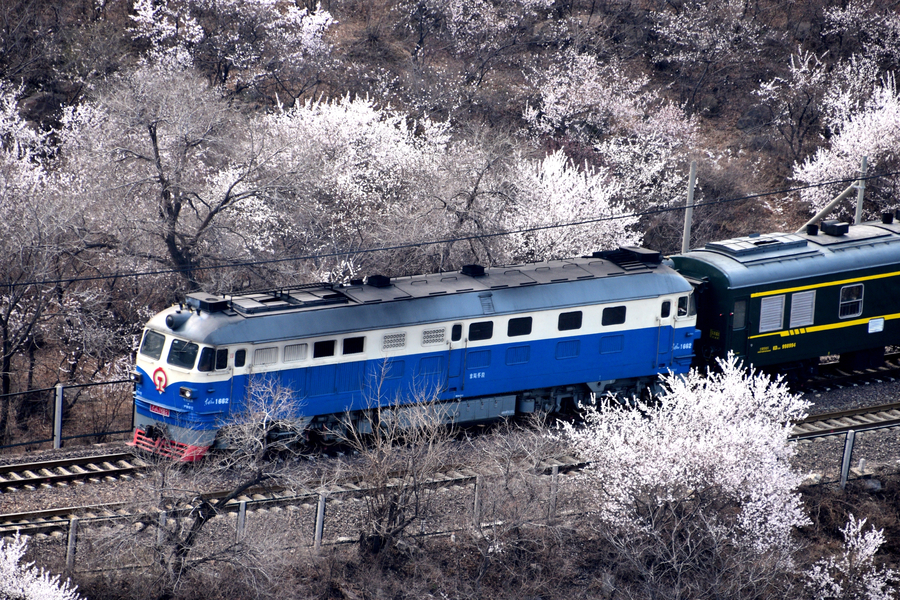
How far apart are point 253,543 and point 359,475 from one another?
2.69 m

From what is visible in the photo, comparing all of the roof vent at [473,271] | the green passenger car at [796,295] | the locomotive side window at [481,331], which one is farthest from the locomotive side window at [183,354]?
the green passenger car at [796,295]

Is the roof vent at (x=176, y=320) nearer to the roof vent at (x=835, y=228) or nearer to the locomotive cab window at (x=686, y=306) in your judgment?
the locomotive cab window at (x=686, y=306)

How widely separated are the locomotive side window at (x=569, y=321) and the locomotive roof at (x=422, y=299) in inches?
9.7

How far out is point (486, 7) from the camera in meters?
50.5

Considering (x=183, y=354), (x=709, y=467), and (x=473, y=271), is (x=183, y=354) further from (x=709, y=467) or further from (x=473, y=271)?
(x=709, y=467)

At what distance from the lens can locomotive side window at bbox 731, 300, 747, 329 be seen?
77.7ft

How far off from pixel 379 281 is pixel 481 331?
7.84 feet

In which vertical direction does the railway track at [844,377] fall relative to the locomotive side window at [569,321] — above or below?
below

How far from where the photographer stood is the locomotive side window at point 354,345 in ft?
65.3

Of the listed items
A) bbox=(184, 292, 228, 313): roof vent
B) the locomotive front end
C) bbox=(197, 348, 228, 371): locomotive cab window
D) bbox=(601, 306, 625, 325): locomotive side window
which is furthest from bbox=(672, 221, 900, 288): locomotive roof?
the locomotive front end

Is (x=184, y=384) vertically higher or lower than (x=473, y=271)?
lower

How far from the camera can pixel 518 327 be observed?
21.4m

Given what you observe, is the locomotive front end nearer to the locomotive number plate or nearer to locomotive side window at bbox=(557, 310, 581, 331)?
the locomotive number plate

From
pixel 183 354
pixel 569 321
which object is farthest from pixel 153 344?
pixel 569 321
